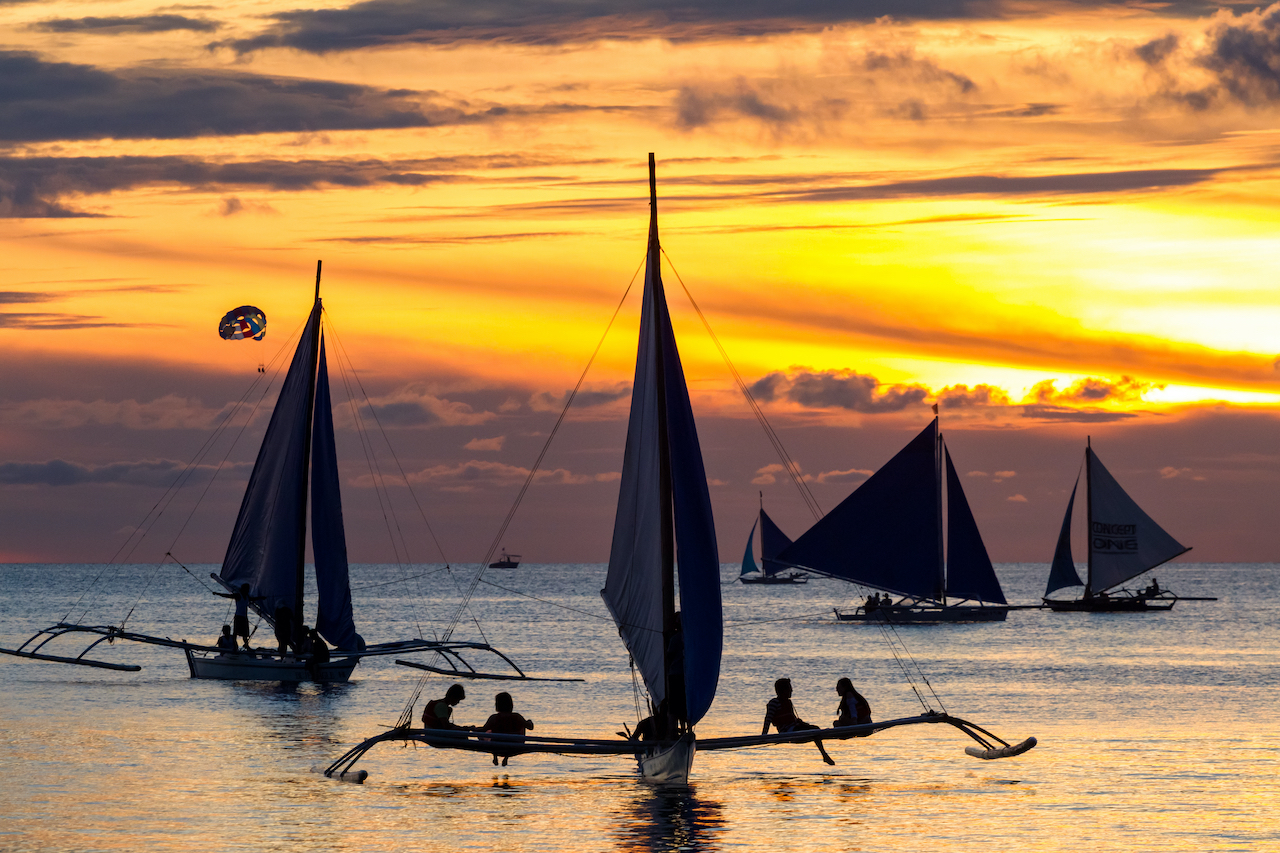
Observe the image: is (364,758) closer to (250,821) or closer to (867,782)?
(250,821)

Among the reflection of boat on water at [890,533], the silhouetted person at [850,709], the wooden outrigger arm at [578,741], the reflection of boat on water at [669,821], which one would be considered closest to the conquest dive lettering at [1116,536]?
the reflection of boat on water at [890,533]

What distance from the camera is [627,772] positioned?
3559cm

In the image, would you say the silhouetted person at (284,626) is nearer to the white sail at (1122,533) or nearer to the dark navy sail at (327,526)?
the dark navy sail at (327,526)

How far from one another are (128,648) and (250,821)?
62.4m

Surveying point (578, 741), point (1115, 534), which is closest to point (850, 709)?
point (578, 741)

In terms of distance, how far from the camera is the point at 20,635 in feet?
329

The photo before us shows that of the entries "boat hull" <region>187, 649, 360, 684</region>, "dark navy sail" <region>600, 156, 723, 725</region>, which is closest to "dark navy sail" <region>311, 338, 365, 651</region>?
"boat hull" <region>187, 649, 360, 684</region>

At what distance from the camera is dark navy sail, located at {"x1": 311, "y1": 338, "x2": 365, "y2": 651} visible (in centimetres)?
5412

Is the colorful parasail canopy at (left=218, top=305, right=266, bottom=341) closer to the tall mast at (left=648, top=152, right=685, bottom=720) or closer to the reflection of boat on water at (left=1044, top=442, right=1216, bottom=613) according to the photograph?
the tall mast at (left=648, top=152, right=685, bottom=720)

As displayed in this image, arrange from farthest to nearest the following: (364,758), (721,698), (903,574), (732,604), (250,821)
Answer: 1. (732,604)
2. (903,574)
3. (721,698)
4. (364,758)
5. (250,821)

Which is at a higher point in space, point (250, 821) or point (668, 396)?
point (668, 396)

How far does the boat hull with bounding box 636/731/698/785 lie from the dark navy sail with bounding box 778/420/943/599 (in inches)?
1090

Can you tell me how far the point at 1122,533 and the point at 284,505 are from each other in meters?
70.2

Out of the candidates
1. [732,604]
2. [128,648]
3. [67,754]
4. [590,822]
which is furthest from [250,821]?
[732,604]
